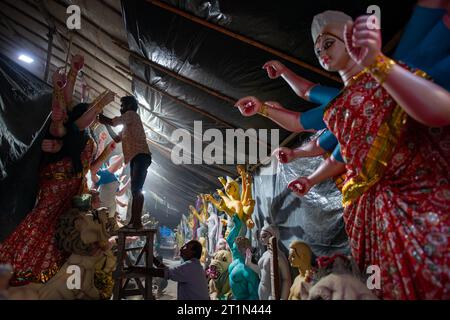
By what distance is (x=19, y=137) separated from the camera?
9.09 ft

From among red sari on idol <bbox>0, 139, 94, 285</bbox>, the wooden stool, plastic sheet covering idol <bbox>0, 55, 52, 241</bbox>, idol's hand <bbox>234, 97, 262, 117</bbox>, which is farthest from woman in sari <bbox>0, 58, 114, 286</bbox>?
idol's hand <bbox>234, 97, 262, 117</bbox>

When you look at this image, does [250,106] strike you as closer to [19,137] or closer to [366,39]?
[366,39]

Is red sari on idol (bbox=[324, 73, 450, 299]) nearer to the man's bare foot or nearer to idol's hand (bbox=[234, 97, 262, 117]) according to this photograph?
idol's hand (bbox=[234, 97, 262, 117])

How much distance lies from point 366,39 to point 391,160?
0.60 meters

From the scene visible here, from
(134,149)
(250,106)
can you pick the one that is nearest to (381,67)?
(250,106)

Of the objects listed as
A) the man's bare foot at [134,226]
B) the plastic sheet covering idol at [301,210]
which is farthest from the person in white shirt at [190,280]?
the plastic sheet covering idol at [301,210]

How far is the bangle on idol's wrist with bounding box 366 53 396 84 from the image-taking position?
1.11m

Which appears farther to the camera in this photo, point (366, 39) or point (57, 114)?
point (57, 114)

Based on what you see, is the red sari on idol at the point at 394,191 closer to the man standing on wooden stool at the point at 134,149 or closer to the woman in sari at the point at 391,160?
the woman in sari at the point at 391,160

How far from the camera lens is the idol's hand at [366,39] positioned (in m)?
1.10

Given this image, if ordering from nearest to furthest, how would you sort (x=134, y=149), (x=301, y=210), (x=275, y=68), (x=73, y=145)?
(x=275, y=68), (x=73, y=145), (x=134, y=149), (x=301, y=210)

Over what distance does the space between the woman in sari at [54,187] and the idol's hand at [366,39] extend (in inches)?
83.1

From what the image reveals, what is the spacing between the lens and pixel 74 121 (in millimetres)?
2459

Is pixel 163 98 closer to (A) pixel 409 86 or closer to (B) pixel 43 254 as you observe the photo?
(B) pixel 43 254
